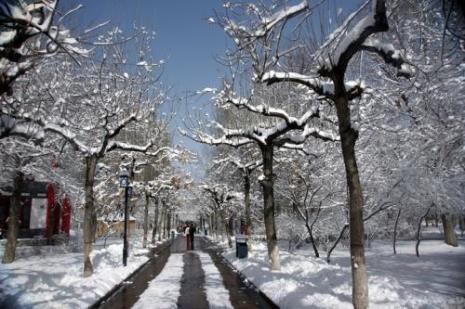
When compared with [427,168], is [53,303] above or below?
below

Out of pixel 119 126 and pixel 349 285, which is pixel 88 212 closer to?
pixel 119 126

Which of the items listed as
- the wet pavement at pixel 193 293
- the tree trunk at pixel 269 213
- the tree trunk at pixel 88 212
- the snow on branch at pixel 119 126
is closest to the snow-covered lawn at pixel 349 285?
the wet pavement at pixel 193 293

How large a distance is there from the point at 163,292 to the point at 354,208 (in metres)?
7.04

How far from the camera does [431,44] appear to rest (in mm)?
11180

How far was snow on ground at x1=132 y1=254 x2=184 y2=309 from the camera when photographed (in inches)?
409

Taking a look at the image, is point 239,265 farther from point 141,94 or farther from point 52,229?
point 52,229

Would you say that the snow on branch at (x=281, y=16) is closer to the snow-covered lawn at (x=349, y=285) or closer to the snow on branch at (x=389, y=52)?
the snow on branch at (x=389, y=52)

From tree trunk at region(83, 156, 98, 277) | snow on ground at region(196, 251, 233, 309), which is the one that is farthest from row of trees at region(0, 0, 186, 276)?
snow on ground at region(196, 251, 233, 309)

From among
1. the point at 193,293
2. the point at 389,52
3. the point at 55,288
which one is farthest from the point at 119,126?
the point at 389,52

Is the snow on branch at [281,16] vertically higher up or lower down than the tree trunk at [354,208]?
higher up

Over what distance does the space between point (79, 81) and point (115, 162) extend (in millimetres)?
16979

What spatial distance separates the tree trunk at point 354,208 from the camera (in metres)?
7.38

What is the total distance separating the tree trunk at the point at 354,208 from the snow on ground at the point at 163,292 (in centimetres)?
476

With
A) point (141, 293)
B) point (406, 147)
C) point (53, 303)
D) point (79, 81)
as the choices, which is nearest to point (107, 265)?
point (141, 293)
